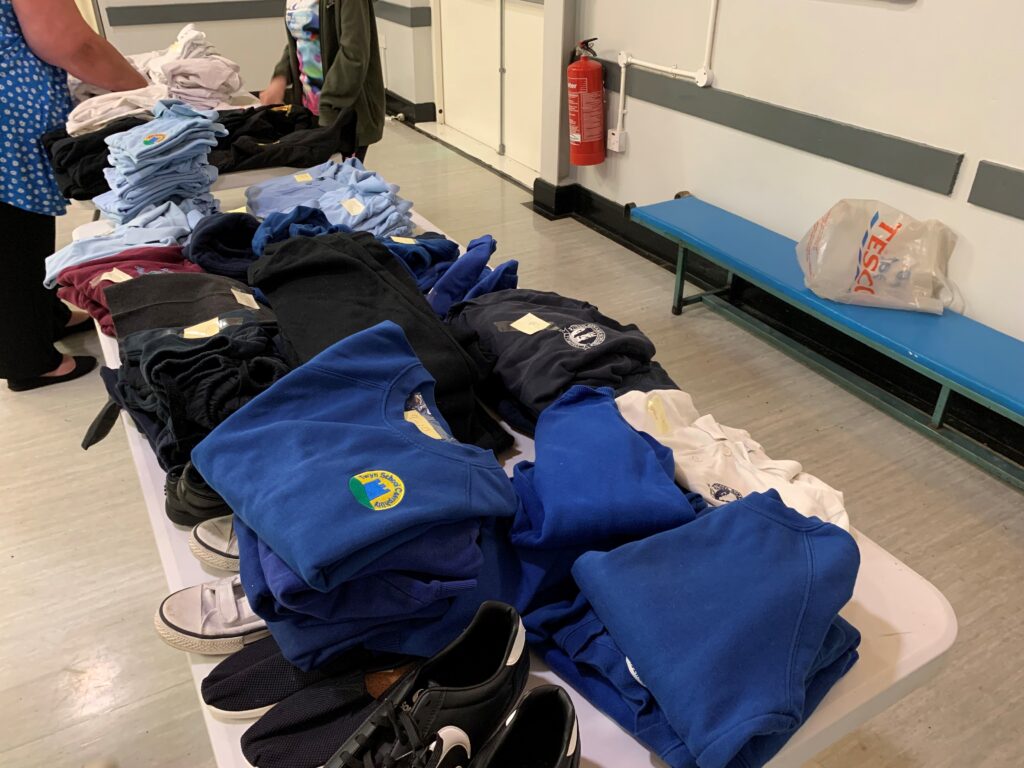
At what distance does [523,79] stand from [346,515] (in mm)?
4293

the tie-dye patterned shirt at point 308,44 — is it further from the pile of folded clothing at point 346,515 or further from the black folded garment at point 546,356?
the pile of folded clothing at point 346,515

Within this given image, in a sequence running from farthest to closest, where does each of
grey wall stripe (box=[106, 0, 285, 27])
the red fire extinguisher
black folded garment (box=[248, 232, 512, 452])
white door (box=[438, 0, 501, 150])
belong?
grey wall stripe (box=[106, 0, 285, 27]), white door (box=[438, 0, 501, 150]), the red fire extinguisher, black folded garment (box=[248, 232, 512, 452])

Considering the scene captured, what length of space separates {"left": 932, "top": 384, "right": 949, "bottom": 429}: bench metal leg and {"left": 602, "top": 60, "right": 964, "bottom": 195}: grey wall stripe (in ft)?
2.07

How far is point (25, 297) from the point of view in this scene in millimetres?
2535

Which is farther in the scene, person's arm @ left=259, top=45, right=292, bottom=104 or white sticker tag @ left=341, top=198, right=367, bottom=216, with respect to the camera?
person's arm @ left=259, top=45, right=292, bottom=104

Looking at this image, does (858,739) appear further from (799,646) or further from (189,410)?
(189,410)

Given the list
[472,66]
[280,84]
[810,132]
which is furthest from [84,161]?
[472,66]

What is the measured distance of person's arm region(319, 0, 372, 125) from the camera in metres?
2.89

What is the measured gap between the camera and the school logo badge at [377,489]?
2.90 ft

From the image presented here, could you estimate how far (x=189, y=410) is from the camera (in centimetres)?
118

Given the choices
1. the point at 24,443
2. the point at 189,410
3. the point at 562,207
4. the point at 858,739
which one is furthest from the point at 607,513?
the point at 562,207

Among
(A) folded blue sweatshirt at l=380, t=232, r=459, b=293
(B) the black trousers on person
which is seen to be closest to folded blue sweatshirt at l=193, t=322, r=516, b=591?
(A) folded blue sweatshirt at l=380, t=232, r=459, b=293

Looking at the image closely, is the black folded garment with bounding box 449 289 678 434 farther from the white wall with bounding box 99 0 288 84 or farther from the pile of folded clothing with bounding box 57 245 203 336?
the white wall with bounding box 99 0 288 84

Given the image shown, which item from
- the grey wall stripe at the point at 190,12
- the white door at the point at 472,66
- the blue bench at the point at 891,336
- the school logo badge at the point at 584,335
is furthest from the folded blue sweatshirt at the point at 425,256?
the grey wall stripe at the point at 190,12
